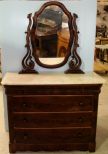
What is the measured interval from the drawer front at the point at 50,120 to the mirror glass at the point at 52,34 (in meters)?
0.71

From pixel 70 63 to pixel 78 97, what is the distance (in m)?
0.55

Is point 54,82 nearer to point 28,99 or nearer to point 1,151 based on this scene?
point 28,99

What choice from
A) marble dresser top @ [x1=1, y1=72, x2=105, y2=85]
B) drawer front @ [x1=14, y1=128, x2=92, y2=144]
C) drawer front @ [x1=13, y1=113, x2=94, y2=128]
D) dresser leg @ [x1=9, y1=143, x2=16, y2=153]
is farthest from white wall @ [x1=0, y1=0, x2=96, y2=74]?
dresser leg @ [x1=9, y1=143, x2=16, y2=153]

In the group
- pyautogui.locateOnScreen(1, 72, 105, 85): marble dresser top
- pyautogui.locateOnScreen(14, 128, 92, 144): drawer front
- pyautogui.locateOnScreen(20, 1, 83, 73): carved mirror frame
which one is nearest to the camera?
pyautogui.locateOnScreen(1, 72, 105, 85): marble dresser top

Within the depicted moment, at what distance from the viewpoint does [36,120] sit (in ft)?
8.29

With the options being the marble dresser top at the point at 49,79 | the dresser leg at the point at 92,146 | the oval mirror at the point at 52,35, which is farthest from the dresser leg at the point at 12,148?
the oval mirror at the point at 52,35

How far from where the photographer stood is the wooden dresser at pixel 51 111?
7.96 feet

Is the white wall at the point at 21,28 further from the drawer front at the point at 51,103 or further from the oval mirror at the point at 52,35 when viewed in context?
the drawer front at the point at 51,103

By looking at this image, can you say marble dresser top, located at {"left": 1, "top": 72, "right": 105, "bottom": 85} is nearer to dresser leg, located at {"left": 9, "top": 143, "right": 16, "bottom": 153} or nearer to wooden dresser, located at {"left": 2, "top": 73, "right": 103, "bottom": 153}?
wooden dresser, located at {"left": 2, "top": 73, "right": 103, "bottom": 153}

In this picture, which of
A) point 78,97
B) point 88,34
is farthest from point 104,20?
point 78,97

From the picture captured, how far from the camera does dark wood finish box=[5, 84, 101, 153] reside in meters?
2.44

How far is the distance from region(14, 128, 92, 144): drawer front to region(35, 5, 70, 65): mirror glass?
85cm

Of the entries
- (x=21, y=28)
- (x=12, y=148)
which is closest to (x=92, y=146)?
(x=12, y=148)

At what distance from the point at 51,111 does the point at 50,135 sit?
0.97 feet
